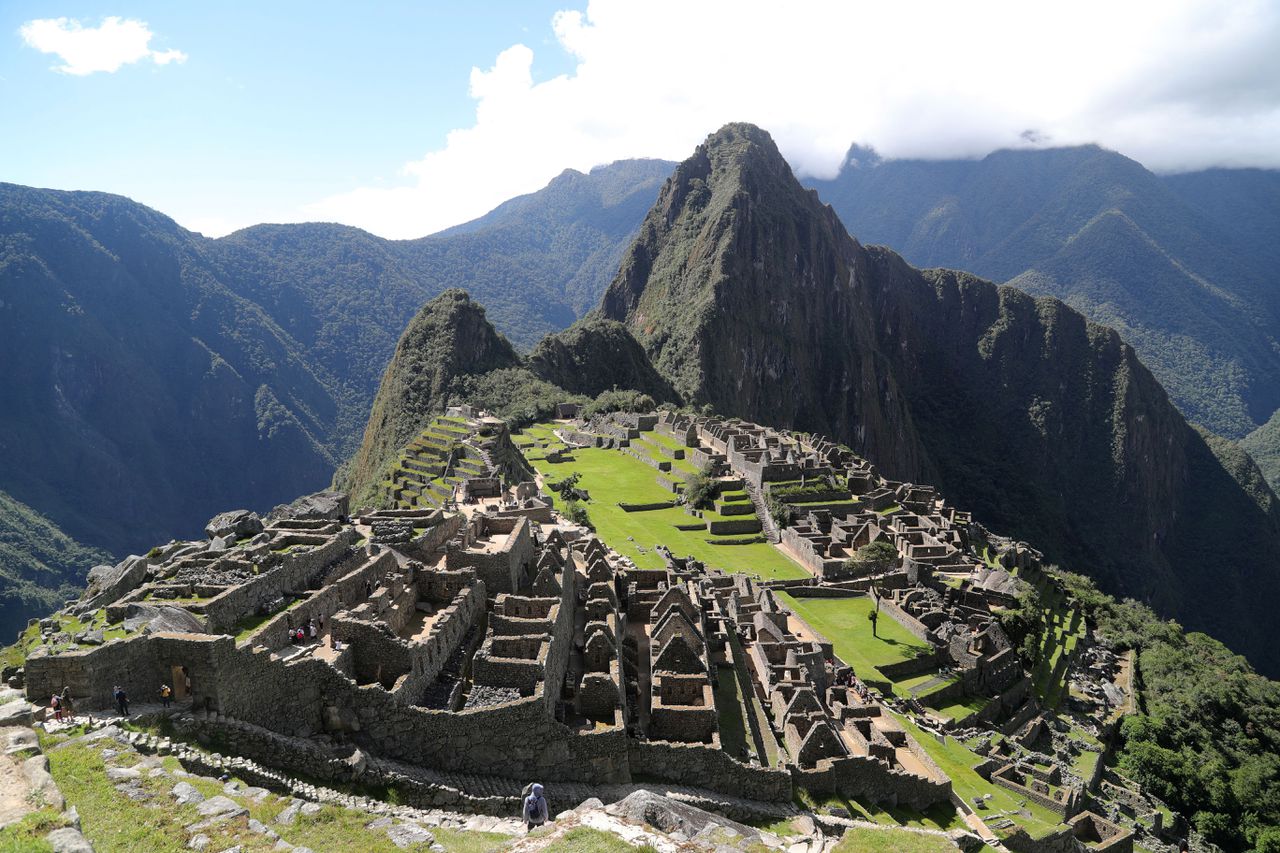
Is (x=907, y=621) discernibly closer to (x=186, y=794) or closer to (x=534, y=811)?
(x=534, y=811)

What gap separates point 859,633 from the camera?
42.4 meters

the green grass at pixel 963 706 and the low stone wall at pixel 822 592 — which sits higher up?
the low stone wall at pixel 822 592

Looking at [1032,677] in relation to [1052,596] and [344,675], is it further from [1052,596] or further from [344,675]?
[344,675]

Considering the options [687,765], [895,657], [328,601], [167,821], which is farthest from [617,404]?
[167,821]

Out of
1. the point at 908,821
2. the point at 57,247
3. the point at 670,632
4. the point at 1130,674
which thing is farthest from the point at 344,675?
the point at 57,247

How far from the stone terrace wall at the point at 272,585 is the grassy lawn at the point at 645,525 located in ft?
75.3

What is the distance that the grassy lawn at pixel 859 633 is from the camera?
38.7 meters

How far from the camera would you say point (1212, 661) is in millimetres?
58938

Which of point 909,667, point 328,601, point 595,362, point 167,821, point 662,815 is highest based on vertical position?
point 595,362

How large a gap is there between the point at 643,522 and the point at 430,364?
7486 centimetres

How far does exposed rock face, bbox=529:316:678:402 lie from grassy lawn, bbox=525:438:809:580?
2519 inches

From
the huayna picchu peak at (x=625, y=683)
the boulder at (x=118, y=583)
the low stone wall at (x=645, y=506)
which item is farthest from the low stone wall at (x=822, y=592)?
the boulder at (x=118, y=583)

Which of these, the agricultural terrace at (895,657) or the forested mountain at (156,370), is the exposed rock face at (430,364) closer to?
the forested mountain at (156,370)

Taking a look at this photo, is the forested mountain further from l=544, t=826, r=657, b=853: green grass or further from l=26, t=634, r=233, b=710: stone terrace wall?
l=544, t=826, r=657, b=853: green grass
